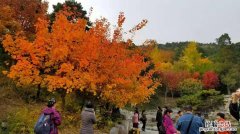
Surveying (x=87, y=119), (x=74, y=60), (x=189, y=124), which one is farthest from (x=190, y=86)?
(x=189, y=124)

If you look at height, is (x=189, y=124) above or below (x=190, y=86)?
below

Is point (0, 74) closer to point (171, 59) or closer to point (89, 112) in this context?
point (89, 112)

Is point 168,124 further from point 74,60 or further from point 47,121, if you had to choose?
point 74,60

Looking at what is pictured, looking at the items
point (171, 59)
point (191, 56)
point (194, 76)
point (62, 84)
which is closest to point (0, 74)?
point (62, 84)

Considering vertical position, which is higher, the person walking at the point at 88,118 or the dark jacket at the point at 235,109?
the dark jacket at the point at 235,109

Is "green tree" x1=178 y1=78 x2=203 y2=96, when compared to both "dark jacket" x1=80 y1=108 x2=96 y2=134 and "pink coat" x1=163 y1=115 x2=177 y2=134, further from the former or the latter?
"dark jacket" x1=80 y1=108 x2=96 y2=134

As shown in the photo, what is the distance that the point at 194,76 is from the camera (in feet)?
232

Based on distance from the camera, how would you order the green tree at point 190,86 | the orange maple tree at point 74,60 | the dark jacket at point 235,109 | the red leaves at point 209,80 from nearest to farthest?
the dark jacket at point 235,109 < the orange maple tree at point 74,60 < the green tree at point 190,86 < the red leaves at point 209,80

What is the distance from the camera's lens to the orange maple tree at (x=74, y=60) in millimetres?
18719

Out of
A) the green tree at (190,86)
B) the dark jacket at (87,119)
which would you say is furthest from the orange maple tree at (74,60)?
the green tree at (190,86)

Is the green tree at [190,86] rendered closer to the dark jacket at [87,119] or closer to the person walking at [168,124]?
the person walking at [168,124]

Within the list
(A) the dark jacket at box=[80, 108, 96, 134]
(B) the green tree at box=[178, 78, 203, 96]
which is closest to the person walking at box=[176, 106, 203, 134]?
(A) the dark jacket at box=[80, 108, 96, 134]

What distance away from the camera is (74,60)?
19.2 meters

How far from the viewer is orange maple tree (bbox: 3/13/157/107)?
1872cm
